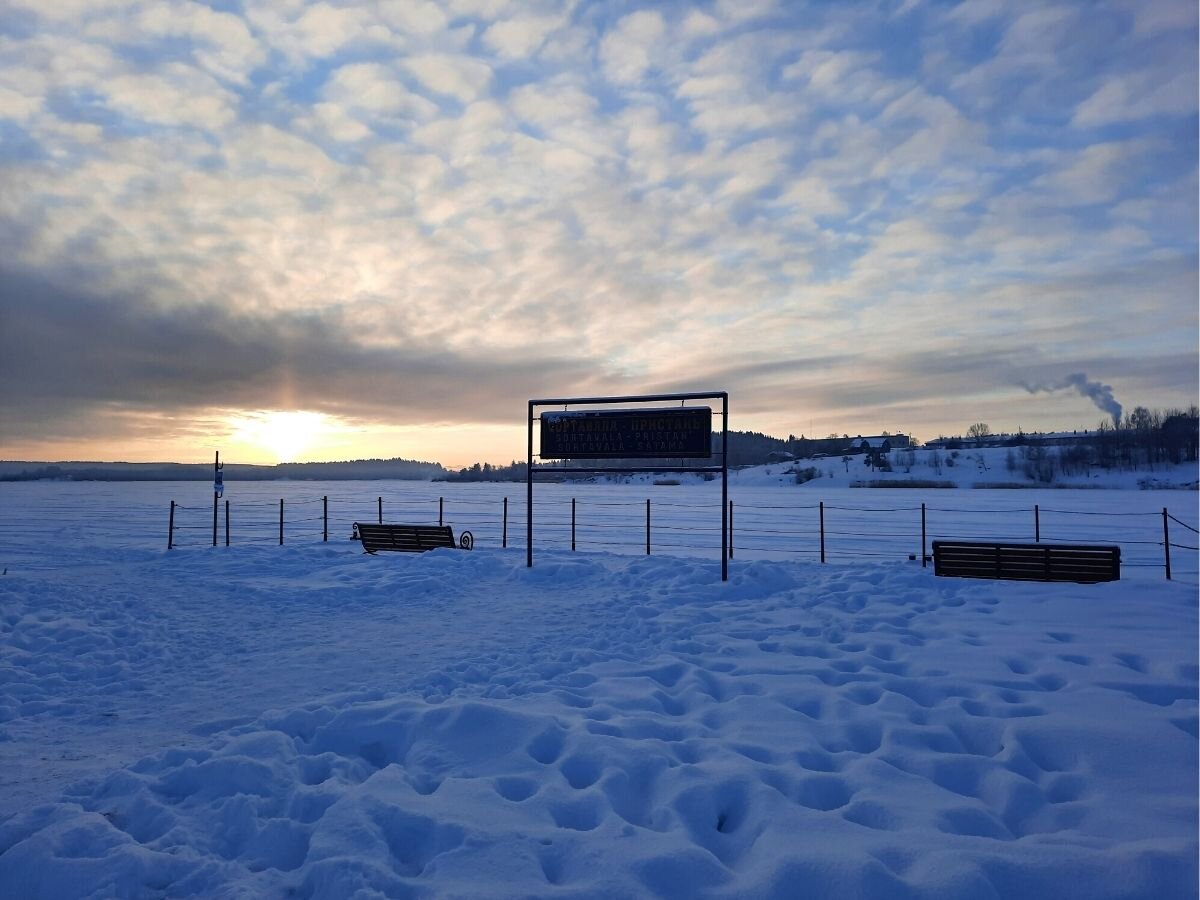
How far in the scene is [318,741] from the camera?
4980 mm

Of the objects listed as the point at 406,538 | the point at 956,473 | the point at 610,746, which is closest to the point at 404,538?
the point at 406,538

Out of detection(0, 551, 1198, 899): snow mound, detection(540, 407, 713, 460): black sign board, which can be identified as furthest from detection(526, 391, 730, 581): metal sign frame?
detection(0, 551, 1198, 899): snow mound

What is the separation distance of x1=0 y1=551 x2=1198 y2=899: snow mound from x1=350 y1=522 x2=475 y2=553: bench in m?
9.51

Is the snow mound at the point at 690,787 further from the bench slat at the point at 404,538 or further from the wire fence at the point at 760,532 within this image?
the bench slat at the point at 404,538

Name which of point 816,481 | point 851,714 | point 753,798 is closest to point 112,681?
point 753,798

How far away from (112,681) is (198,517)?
40.4 metres

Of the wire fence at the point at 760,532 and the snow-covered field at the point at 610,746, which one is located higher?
the snow-covered field at the point at 610,746

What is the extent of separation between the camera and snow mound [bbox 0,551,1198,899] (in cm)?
327

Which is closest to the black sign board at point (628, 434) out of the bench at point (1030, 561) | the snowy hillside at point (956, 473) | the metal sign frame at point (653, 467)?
the metal sign frame at point (653, 467)

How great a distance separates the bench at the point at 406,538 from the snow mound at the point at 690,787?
9511mm

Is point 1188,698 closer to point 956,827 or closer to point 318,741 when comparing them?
point 956,827

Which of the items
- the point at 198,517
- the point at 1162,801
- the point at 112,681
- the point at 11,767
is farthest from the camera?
the point at 198,517

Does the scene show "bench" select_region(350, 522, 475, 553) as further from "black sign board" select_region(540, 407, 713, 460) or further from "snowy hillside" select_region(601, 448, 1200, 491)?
"snowy hillside" select_region(601, 448, 1200, 491)

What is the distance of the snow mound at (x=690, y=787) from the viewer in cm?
327
